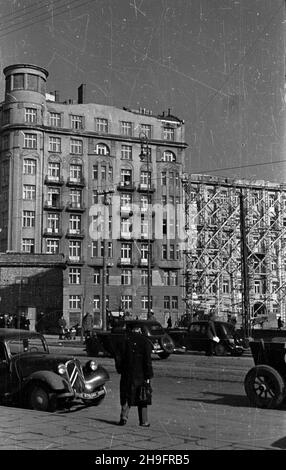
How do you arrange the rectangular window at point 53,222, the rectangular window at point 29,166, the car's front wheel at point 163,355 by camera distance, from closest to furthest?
1. the car's front wheel at point 163,355
2. the rectangular window at point 29,166
3. the rectangular window at point 53,222

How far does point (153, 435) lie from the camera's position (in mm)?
7012

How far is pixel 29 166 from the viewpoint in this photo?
2420 centimetres

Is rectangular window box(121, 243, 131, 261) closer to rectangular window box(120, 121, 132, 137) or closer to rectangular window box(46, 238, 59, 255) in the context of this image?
rectangular window box(46, 238, 59, 255)

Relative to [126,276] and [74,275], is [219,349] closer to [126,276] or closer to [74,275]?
[126,276]

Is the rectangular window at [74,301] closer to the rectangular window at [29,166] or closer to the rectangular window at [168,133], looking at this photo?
the rectangular window at [29,166]

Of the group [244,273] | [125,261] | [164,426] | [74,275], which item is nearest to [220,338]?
[244,273]

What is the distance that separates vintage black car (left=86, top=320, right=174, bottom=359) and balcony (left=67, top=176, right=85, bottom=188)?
222 inches

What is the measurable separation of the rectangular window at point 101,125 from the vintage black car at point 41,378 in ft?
45.9

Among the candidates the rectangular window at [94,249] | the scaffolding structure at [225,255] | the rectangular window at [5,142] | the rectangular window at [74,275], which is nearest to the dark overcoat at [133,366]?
the rectangular window at [5,142]

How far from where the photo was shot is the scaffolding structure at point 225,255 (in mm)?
44344

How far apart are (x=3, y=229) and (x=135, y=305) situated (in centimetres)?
1001

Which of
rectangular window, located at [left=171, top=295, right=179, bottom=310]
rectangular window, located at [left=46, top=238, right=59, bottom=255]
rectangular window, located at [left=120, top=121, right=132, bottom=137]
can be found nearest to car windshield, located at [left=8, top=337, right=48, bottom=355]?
rectangular window, located at [left=120, top=121, right=132, bottom=137]

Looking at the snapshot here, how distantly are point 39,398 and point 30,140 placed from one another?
55.6 ft
